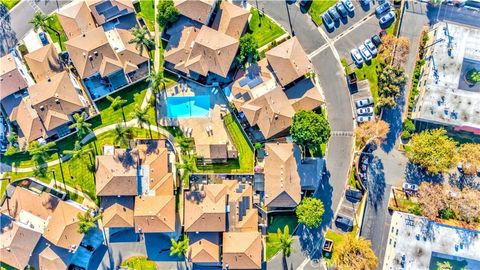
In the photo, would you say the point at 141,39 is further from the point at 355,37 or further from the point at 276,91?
the point at 355,37

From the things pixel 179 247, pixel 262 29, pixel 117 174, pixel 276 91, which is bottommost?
pixel 179 247

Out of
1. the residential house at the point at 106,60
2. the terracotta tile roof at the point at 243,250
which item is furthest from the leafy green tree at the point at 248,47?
the terracotta tile roof at the point at 243,250

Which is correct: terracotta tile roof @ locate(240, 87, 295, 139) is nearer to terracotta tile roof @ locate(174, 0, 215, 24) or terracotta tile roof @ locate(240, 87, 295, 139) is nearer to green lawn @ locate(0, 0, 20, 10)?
terracotta tile roof @ locate(174, 0, 215, 24)

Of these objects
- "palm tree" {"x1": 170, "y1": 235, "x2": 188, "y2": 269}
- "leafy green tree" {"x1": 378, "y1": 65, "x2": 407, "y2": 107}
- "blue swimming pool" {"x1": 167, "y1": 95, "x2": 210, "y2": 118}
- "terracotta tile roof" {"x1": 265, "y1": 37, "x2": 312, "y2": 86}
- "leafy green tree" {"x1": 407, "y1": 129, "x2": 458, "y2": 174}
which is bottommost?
"palm tree" {"x1": 170, "y1": 235, "x2": 188, "y2": 269}

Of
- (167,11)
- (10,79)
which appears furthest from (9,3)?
(167,11)

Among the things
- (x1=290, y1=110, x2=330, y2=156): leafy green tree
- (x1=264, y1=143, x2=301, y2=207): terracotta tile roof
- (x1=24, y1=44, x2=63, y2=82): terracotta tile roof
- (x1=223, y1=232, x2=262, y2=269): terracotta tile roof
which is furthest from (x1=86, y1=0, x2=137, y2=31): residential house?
(x1=223, y1=232, x2=262, y2=269): terracotta tile roof

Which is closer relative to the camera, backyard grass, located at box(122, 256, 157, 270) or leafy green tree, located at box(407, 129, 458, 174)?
leafy green tree, located at box(407, 129, 458, 174)

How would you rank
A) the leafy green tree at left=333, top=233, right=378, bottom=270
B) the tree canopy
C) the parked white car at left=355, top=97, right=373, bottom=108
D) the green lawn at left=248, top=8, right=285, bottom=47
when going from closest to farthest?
1. the leafy green tree at left=333, top=233, right=378, bottom=270
2. the tree canopy
3. the parked white car at left=355, top=97, right=373, bottom=108
4. the green lawn at left=248, top=8, right=285, bottom=47
